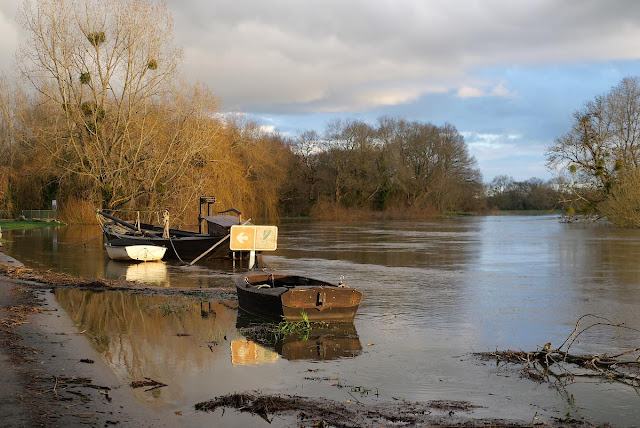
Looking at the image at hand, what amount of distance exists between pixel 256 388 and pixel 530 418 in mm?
2941

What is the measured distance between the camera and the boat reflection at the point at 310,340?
30.2 ft

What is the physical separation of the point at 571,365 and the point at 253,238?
488 inches

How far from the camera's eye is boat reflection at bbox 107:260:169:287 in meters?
18.1

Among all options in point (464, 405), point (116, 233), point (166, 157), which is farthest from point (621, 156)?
point (464, 405)

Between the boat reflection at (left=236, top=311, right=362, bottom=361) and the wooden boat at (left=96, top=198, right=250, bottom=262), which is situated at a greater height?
the wooden boat at (left=96, top=198, right=250, bottom=262)

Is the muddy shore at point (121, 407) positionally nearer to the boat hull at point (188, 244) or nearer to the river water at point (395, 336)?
the river water at point (395, 336)

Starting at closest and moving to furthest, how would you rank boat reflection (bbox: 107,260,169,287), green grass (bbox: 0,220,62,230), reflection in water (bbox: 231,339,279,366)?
reflection in water (bbox: 231,339,279,366)
boat reflection (bbox: 107,260,169,287)
green grass (bbox: 0,220,62,230)

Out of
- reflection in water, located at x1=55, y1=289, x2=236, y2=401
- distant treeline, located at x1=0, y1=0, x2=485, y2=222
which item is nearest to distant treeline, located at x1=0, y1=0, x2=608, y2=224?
distant treeline, located at x1=0, y1=0, x2=485, y2=222

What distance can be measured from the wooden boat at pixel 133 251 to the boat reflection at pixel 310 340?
12.2m

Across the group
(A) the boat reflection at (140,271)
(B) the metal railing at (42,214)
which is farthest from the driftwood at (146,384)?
(B) the metal railing at (42,214)

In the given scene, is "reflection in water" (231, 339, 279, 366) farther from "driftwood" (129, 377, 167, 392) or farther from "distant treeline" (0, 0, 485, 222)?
"distant treeline" (0, 0, 485, 222)

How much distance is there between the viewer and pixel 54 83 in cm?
3866

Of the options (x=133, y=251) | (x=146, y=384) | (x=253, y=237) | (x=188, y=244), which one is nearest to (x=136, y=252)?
(x=133, y=251)

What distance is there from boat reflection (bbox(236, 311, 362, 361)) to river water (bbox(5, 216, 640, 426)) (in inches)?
1.7
